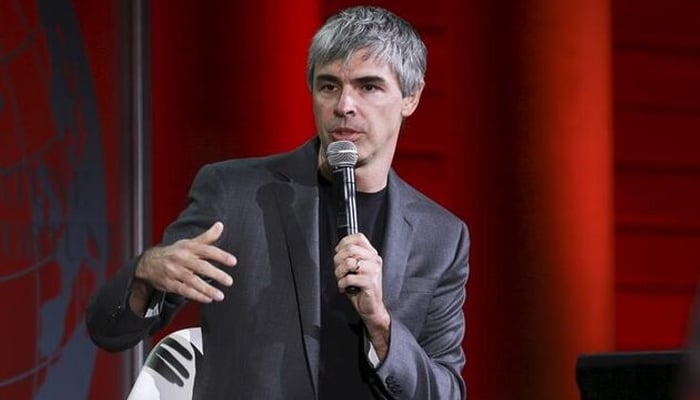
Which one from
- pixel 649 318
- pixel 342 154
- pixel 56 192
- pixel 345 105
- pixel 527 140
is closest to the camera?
pixel 342 154

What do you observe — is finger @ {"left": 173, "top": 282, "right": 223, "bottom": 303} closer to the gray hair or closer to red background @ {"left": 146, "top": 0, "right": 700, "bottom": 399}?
the gray hair

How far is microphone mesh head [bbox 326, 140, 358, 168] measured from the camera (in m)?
1.44

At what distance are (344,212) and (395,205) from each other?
30 centimetres

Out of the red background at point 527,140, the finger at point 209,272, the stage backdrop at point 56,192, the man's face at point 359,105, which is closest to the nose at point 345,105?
the man's face at point 359,105

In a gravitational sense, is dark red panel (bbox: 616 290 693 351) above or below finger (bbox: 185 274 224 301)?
below

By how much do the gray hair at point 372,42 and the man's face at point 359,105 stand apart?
0.01 m

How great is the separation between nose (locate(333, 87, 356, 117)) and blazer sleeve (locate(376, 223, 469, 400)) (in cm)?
29

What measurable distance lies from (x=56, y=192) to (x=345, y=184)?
4.48ft

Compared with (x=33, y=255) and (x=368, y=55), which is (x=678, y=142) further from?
(x=368, y=55)

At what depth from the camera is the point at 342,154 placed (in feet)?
4.74

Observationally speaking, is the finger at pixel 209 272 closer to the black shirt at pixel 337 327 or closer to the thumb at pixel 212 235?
the thumb at pixel 212 235

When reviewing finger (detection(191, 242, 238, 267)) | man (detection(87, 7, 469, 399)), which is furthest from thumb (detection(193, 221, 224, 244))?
man (detection(87, 7, 469, 399))

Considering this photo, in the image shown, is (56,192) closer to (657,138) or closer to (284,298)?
(284,298)

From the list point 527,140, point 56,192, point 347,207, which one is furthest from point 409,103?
point 527,140
